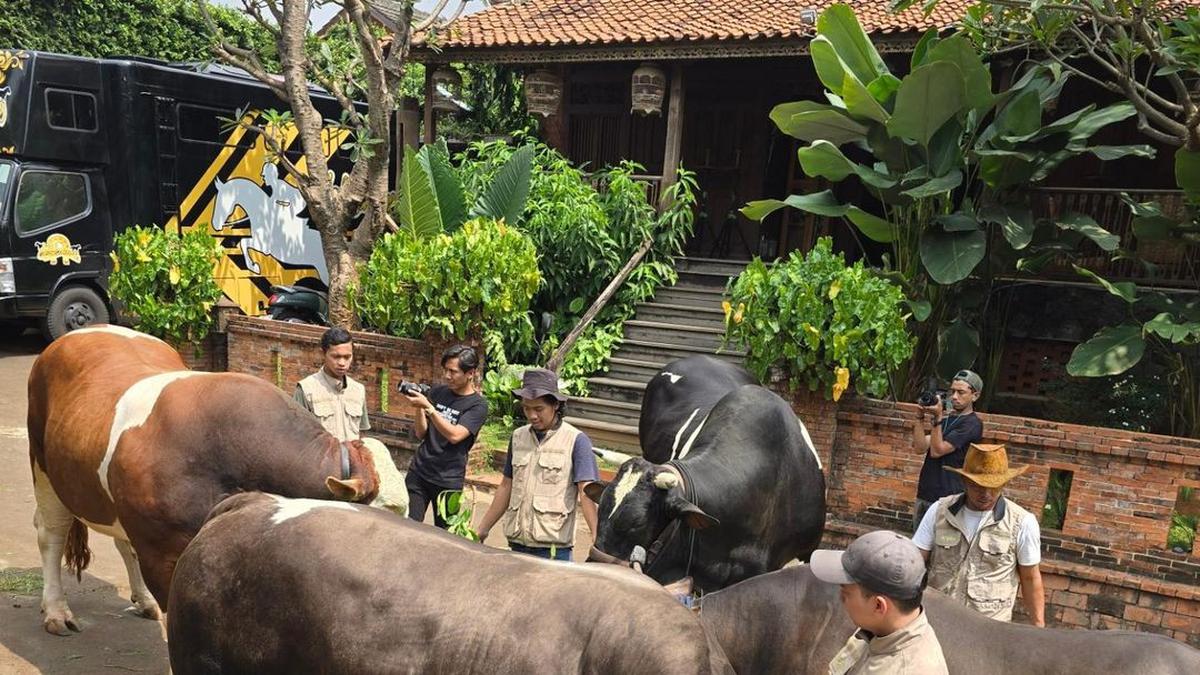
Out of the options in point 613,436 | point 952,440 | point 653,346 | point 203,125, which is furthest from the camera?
point 203,125

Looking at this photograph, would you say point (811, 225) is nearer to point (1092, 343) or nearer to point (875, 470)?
point (1092, 343)

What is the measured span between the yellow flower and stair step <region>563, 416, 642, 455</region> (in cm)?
293

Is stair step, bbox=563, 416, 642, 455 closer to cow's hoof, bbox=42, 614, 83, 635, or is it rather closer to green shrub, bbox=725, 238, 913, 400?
green shrub, bbox=725, 238, 913, 400

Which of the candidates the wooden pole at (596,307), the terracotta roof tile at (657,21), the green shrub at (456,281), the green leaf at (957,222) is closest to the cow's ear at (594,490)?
the green shrub at (456,281)

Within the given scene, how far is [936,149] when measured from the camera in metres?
8.14

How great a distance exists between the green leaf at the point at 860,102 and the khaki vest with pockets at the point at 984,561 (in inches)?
189

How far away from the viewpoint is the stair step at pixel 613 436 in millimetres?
9449

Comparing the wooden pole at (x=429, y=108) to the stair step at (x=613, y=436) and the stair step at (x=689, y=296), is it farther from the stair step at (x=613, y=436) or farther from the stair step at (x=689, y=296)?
the stair step at (x=613, y=436)

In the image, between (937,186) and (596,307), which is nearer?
(937,186)

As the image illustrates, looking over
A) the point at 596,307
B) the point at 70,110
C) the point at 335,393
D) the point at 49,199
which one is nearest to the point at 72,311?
the point at 49,199

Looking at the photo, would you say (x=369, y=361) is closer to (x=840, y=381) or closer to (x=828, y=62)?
(x=840, y=381)

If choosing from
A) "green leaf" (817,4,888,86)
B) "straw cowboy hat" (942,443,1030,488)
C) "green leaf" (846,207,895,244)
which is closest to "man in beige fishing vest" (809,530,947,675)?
"straw cowboy hat" (942,443,1030,488)

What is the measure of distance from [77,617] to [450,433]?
93.7 inches

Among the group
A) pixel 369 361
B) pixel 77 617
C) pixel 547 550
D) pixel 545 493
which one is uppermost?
pixel 545 493
